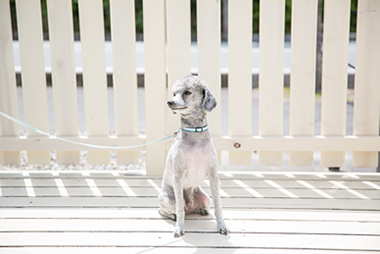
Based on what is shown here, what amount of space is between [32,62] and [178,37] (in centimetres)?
116

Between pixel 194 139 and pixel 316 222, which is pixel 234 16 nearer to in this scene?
pixel 194 139

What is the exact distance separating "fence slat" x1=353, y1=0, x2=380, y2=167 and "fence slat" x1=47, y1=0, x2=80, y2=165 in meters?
2.23

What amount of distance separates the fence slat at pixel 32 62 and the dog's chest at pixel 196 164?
5.18ft

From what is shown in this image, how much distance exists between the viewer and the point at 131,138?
2.99 meters

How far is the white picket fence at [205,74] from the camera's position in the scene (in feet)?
9.40

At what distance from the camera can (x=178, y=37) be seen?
2885 millimetres

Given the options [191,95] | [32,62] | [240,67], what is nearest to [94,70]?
[32,62]

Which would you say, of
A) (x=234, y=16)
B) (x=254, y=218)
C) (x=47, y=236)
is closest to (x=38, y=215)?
(x=47, y=236)

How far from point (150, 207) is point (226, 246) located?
66cm

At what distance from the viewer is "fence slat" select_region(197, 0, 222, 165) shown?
285cm

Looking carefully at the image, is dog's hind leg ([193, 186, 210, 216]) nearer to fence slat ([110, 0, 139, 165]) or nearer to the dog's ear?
the dog's ear

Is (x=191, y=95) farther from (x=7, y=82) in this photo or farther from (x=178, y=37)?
(x=7, y=82)

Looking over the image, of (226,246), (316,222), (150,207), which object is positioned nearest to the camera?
(226,246)

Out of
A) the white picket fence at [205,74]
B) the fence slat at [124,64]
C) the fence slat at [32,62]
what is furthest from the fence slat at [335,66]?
the fence slat at [32,62]
